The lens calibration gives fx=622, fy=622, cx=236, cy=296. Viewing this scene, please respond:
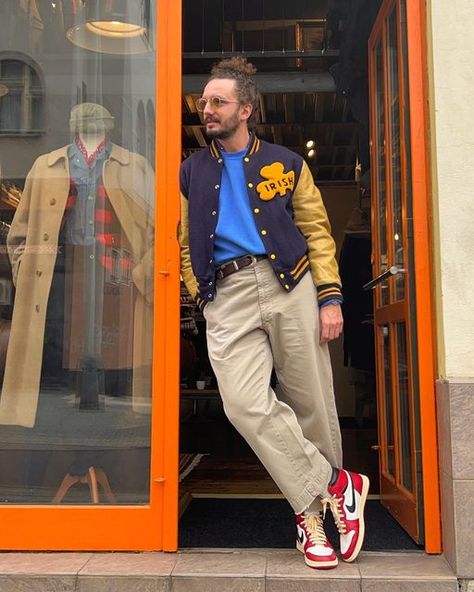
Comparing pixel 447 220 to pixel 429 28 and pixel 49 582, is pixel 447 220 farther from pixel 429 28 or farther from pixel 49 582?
pixel 49 582

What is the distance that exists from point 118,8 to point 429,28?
4.56 feet

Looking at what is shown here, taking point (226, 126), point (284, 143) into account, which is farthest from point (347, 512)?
point (284, 143)

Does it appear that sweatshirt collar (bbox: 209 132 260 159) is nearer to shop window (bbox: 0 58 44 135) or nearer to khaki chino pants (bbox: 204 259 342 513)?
khaki chino pants (bbox: 204 259 342 513)

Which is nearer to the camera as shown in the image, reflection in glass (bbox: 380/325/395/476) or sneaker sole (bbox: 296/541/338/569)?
sneaker sole (bbox: 296/541/338/569)

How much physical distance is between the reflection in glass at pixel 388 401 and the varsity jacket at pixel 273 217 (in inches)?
33.0

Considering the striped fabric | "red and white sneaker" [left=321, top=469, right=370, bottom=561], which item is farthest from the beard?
"red and white sneaker" [left=321, top=469, right=370, bottom=561]

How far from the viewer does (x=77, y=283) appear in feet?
9.16

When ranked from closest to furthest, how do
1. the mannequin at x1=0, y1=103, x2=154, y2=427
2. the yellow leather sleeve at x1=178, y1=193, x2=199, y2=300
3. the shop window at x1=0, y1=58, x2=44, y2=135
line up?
the yellow leather sleeve at x1=178, y1=193, x2=199, y2=300, the mannequin at x1=0, y1=103, x2=154, y2=427, the shop window at x1=0, y1=58, x2=44, y2=135

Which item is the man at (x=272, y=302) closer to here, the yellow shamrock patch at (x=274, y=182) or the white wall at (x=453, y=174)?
the yellow shamrock patch at (x=274, y=182)

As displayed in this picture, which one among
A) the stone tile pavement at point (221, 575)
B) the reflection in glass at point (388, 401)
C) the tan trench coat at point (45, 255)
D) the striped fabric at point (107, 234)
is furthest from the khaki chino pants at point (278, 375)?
the reflection in glass at point (388, 401)

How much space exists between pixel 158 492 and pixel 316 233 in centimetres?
127

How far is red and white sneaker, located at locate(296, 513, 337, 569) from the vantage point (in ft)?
7.79

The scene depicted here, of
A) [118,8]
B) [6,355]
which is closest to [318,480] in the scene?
[6,355]

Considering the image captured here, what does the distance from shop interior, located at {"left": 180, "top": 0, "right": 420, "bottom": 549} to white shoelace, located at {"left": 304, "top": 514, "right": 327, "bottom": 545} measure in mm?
373
